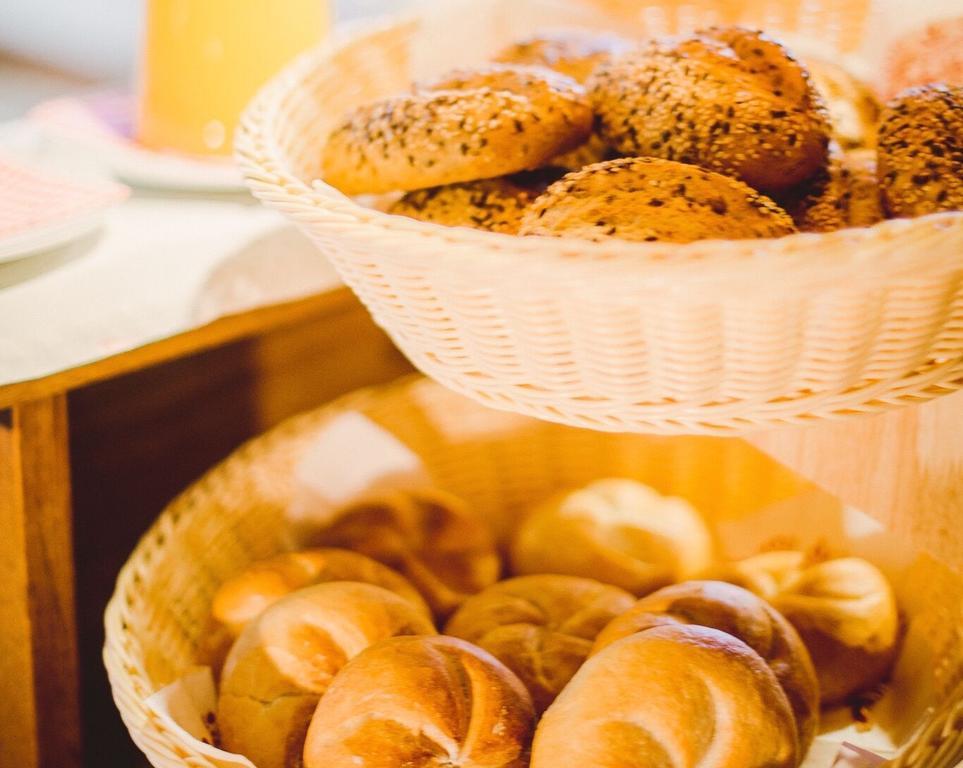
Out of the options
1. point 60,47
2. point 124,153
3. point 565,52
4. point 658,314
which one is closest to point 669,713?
point 658,314

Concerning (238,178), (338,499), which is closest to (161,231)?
(238,178)

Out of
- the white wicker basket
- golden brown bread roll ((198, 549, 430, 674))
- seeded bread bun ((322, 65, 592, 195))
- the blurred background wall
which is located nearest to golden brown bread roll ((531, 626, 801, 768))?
the white wicker basket

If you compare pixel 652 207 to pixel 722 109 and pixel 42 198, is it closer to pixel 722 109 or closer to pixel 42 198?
pixel 722 109

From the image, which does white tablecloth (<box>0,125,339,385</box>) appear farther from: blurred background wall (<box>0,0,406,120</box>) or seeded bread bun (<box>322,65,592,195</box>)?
blurred background wall (<box>0,0,406,120</box>)

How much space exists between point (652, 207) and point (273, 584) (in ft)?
1.54

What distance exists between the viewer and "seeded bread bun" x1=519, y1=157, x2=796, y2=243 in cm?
62

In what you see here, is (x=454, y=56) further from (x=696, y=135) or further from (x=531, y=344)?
Answer: (x=531, y=344)

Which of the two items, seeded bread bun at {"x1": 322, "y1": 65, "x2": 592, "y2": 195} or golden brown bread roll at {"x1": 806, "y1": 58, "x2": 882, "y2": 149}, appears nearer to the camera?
seeded bread bun at {"x1": 322, "y1": 65, "x2": 592, "y2": 195}

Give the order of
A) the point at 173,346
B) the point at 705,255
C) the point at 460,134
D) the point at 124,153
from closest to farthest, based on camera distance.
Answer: the point at 705,255 → the point at 460,134 → the point at 173,346 → the point at 124,153

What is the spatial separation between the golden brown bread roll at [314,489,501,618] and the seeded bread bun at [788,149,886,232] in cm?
46

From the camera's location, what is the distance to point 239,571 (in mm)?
970

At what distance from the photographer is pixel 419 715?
65 cm

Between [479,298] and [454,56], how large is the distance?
0.64 metres

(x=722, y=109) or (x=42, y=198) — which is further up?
(x=722, y=109)
